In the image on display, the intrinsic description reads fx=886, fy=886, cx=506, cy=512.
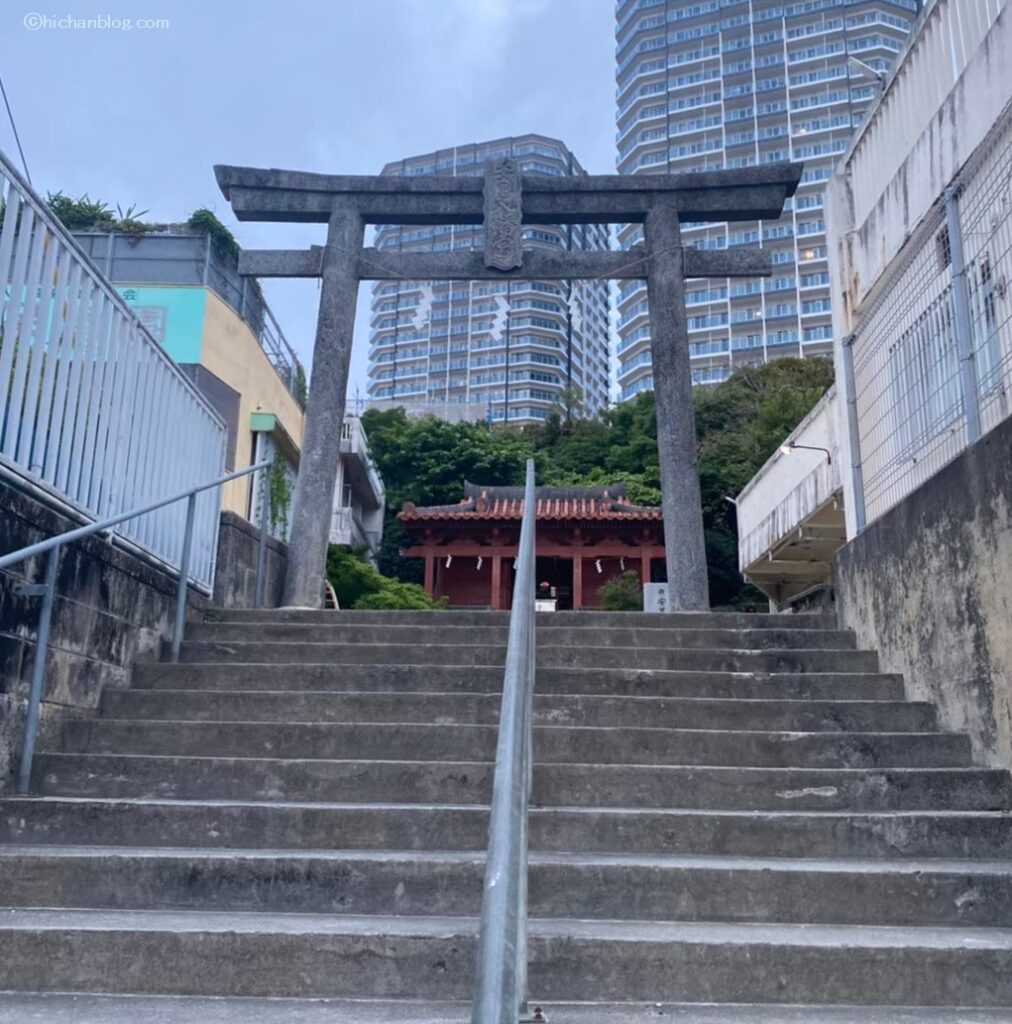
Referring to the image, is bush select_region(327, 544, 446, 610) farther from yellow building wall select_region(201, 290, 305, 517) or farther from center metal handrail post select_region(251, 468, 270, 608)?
center metal handrail post select_region(251, 468, 270, 608)

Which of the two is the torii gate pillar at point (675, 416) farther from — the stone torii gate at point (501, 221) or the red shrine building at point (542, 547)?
the red shrine building at point (542, 547)

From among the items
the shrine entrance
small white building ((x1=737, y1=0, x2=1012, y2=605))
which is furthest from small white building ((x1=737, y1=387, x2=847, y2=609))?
the shrine entrance

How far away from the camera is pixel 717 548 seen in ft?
69.7

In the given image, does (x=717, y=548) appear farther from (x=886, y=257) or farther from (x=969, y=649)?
(x=969, y=649)

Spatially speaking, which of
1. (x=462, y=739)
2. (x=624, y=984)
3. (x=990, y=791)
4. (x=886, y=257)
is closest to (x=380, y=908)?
(x=624, y=984)

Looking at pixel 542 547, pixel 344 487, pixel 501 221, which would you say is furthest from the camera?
pixel 344 487

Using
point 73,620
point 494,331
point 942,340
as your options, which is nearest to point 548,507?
point 942,340

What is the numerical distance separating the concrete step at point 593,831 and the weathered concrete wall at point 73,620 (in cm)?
70

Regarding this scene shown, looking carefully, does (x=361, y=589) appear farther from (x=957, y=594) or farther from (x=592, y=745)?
(x=957, y=594)

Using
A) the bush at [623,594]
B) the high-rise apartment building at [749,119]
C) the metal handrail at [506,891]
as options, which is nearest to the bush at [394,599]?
the bush at [623,594]

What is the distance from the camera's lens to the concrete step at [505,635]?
4570 mm

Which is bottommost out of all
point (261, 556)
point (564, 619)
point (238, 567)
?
point (564, 619)

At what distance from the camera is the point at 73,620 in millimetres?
3652

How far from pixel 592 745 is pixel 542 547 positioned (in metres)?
15.2
